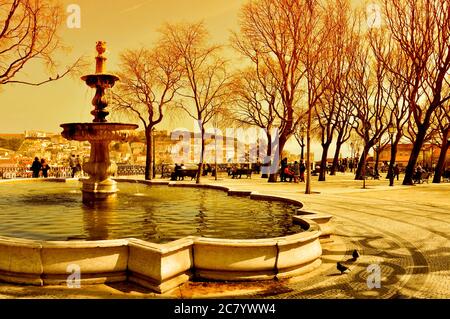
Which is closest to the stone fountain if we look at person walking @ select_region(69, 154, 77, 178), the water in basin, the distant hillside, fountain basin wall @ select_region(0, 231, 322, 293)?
the water in basin

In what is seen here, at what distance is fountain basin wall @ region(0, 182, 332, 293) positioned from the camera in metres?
4.72

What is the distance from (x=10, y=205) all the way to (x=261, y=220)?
7.03 metres

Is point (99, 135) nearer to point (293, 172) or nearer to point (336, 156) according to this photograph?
point (293, 172)

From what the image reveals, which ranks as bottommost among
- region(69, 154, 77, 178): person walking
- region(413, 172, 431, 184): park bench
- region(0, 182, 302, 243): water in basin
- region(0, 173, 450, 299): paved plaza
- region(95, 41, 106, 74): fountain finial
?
A: region(0, 173, 450, 299): paved plaza

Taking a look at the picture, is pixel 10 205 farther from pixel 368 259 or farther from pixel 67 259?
pixel 368 259

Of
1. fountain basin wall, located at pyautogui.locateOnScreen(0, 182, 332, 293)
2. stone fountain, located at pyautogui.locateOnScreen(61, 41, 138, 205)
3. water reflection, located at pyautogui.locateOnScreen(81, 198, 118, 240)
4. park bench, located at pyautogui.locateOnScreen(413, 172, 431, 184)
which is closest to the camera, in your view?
fountain basin wall, located at pyautogui.locateOnScreen(0, 182, 332, 293)

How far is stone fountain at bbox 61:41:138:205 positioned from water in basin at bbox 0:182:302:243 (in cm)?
55

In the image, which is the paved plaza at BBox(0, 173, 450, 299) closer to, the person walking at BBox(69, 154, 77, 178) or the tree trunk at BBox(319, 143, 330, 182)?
the tree trunk at BBox(319, 143, 330, 182)

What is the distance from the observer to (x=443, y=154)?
29812mm

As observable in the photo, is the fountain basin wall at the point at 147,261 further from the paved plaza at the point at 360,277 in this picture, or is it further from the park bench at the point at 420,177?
the park bench at the point at 420,177

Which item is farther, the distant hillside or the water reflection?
the distant hillside

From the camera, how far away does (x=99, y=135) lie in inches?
458

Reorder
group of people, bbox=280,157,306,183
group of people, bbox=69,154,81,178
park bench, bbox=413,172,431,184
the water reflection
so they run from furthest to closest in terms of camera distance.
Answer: group of people, bbox=69,154,81,178 < park bench, bbox=413,172,431,184 < group of people, bbox=280,157,306,183 < the water reflection

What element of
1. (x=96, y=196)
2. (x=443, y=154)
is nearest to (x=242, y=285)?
(x=96, y=196)
